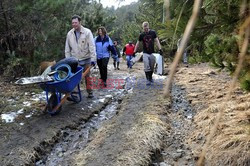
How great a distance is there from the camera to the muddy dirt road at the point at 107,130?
398cm

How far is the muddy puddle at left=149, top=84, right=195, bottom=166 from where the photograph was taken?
395 cm

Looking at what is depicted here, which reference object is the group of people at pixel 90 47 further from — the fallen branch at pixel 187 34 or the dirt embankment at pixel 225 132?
the fallen branch at pixel 187 34

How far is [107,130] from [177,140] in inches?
47.3

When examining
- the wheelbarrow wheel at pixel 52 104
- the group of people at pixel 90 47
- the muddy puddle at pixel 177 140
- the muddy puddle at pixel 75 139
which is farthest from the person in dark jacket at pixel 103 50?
the wheelbarrow wheel at pixel 52 104

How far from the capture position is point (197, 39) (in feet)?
10.3

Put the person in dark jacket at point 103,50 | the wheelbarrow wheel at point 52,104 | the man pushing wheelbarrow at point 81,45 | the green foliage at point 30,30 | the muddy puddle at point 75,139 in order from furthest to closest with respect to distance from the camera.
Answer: the person in dark jacket at point 103,50
the green foliage at point 30,30
the man pushing wheelbarrow at point 81,45
the wheelbarrow wheel at point 52,104
the muddy puddle at point 75,139

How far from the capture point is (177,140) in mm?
4594

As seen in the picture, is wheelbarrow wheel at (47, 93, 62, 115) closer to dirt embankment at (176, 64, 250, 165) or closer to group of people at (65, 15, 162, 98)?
group of people at (65, 15, 162, 98)

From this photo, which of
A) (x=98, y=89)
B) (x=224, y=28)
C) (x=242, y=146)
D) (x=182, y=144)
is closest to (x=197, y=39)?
(x=224, y=28)

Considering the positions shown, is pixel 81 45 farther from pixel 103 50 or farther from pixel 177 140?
pixel 177 140

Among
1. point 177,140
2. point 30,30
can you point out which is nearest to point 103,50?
point 30,30

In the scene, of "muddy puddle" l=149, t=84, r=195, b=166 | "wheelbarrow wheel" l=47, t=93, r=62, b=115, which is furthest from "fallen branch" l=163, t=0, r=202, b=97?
"wheelbarrow wheel" l=47, t=93, r=62, b=115

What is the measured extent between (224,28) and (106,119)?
3471mm

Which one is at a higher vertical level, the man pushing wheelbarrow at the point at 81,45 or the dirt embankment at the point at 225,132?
the man pushing wheelbarrow at the point at 81,45
